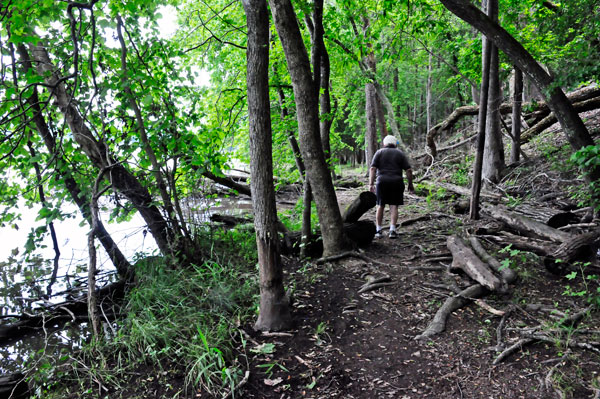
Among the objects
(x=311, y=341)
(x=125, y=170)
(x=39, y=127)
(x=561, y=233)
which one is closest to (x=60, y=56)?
(x=39, y=127)

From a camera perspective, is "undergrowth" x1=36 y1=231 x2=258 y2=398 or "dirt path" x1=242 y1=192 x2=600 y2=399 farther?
"undergrowth" x1=36 y1=231 x2=258 y2=398

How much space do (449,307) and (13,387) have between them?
4.75 metres

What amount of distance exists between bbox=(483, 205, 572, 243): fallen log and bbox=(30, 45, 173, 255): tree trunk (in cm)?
574

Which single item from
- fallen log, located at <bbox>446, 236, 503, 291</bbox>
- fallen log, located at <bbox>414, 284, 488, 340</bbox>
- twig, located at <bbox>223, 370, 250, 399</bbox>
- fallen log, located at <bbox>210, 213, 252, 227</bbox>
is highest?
fallen log, located at <bbox>210, 213, 252, 227</bbox>

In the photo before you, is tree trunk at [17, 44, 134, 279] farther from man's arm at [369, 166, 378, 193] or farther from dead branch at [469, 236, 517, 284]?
dead branch at [469, 236, 517, 284]

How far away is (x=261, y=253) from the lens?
13.2 feet

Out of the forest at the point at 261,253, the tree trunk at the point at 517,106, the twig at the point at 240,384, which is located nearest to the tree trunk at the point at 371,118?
the tree trunk at the point at 517,106

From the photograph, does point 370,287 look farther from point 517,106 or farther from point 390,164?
point 517,106

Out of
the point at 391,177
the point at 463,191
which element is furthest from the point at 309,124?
the point at 463,191

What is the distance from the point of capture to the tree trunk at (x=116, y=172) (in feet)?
17.7

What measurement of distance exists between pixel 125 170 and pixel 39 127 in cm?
138

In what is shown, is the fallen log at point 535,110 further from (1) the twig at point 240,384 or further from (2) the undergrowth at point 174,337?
(1) the twig at point 240,384

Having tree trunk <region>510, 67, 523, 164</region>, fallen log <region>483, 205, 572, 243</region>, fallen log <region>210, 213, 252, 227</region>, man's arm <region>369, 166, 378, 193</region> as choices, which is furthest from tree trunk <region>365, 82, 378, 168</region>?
fallen log <region>483, 205, 572, 243</region>

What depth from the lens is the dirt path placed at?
302 centimetres
